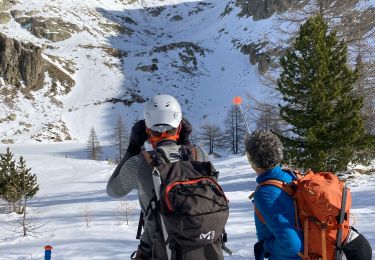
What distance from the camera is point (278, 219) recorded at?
2621 millimetres

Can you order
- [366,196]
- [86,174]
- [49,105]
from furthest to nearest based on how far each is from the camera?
[49,105] < [86,174] < [366,196]

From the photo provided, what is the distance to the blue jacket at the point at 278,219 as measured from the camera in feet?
8.60

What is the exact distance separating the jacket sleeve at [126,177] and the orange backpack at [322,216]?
3.41ft

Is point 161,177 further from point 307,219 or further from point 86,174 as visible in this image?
point 86,174

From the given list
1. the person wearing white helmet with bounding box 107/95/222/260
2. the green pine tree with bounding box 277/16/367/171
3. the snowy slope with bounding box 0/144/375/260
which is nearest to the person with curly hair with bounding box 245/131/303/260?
the person wearing white helmet with bounding box 107/95/222/260

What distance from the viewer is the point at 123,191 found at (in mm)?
2973

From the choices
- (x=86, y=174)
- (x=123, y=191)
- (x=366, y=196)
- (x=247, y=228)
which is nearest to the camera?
(x=123, y=191)

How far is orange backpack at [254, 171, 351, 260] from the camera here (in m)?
2.62

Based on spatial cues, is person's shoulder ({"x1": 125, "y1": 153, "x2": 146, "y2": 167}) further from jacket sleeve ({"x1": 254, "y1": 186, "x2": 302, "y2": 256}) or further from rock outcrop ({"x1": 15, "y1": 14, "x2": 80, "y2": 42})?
rock outcrop ({"x1": 15, "y1": 14, "x2": 80, "y2": 42})

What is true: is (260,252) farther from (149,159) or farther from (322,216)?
(149,159)

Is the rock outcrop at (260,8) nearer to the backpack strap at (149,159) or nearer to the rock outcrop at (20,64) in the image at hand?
the rock outcrop at (20,64)

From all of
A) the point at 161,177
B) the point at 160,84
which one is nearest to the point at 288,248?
the point at 161,177

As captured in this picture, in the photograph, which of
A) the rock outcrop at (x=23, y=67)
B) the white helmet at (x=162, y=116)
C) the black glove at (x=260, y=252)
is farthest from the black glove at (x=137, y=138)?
the rock outcrop at (x=23, y=67)

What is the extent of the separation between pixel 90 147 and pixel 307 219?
52.1 metres
